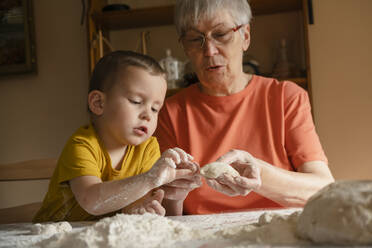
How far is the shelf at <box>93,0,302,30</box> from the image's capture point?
2.43 metres

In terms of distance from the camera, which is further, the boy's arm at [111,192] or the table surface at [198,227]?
the boy's arm at [111,192]

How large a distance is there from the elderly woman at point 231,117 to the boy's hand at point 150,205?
0.72 ft

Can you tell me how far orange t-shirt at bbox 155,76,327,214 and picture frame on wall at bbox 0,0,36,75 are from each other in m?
1.88

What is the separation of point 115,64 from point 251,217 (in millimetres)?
642

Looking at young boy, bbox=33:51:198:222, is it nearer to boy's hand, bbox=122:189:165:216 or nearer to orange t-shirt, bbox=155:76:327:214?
boy's hand, bbox=122:189:165:216

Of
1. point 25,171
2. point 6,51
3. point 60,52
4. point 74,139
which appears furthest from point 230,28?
→ point 6,51

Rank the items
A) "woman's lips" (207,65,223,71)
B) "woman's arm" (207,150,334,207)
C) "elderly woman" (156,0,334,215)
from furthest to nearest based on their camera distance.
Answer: "woman's lips" (207,65,223,71) < "elderly woman" (156,0,334,215) < "woman's arm" (207,150,334,207)

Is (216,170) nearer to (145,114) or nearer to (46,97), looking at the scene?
(145,114)

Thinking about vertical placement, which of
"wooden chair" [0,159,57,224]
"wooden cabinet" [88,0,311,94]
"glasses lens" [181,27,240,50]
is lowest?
"wooden chair" [0,159,57,224]

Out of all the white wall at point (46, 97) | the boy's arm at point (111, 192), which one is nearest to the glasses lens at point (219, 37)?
the boy's arm at point (111, 192)

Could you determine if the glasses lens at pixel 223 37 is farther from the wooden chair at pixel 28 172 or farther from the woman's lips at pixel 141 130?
the wooden chair at pixel 28 172

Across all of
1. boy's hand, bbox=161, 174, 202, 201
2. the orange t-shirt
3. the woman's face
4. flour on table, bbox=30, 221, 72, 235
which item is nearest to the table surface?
flour on table, bbox=30, 221, 72, 235

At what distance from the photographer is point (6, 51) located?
297 centimetres

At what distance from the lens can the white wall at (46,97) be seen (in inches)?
117
